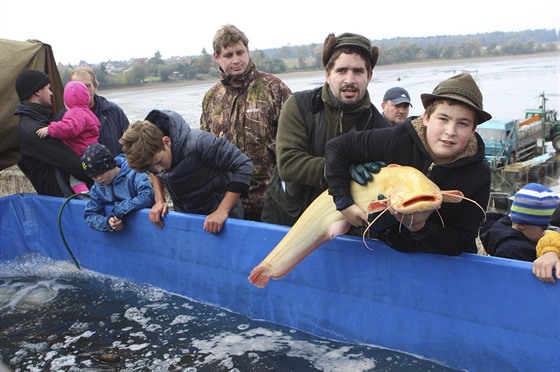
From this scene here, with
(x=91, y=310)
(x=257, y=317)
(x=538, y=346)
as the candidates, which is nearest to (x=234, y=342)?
(x=257, y=317)

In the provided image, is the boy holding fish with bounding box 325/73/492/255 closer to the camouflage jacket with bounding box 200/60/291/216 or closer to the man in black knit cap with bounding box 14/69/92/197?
the camouflage jacket with bounding box 200/60/291/216

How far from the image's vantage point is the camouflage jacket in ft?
15.2

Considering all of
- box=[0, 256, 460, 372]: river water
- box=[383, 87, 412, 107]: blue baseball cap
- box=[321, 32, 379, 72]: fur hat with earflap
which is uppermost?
box=[321, 32, 379, 72]: fur hat with earflap

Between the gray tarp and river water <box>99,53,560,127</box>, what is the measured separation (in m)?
32.1

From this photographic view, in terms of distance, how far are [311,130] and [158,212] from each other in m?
1.41

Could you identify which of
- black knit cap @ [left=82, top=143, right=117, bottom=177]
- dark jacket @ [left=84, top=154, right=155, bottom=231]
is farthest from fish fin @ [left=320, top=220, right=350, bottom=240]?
black knit cap @ [left=82, top=143, right=117, bottom=177]

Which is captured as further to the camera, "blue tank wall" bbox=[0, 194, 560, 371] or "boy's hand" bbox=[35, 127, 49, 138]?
"boy's hand" bbox=[35, 127, 49, 138]

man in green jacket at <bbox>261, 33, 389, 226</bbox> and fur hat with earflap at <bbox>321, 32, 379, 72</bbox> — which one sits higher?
fur hat with earflap at <bbox>321, 32, 379, 72</bbox>

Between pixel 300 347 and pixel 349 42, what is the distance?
5.62 feet

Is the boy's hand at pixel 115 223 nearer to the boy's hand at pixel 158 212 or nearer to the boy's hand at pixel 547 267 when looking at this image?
the boy's hand at pixel 158 212

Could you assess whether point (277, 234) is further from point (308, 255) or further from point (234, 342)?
point (234, 342)

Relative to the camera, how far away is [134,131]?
157 inches

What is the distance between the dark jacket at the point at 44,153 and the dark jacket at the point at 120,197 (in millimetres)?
778

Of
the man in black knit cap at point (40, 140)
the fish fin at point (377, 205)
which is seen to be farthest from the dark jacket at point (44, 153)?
the fish fin at point (377, 205)
